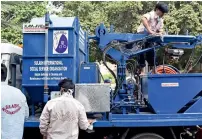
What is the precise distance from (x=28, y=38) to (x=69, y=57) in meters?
0.68

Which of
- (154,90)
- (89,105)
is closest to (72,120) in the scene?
(89,105)

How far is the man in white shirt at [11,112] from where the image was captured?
471 cm

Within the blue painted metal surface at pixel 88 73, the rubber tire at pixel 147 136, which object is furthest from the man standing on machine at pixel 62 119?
the rubber tire at pixel 147 136

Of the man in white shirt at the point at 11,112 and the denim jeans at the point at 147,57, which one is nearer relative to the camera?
the man in white shirt at the point at 11,112

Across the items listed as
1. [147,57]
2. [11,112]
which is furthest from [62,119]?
[147,57]

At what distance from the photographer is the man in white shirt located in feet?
15.5

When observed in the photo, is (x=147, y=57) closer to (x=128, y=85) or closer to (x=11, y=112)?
(x=128, y=85)

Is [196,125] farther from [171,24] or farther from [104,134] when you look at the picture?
[171,24]

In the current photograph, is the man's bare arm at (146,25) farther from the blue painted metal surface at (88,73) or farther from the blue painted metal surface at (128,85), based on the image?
the blue painted metal surface at (88,73)

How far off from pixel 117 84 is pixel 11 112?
2.00 m

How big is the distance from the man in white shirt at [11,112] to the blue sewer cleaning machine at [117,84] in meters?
0.73

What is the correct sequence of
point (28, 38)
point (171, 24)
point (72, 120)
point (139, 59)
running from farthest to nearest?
point (171, 24) → point (139, 59) → point (28, 38) → point (72, 120)

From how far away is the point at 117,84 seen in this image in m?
6.14

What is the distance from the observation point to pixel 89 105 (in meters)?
5.64
